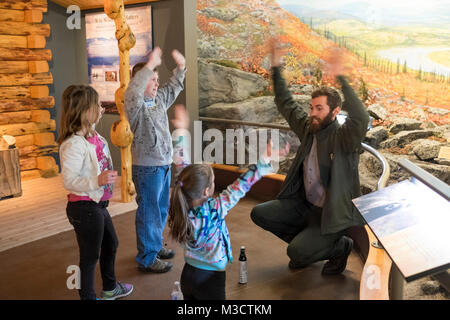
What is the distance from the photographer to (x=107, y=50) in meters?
6.39

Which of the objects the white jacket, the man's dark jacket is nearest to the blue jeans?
the white jacket

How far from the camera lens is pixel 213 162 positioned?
621cm

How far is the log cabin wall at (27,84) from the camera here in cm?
615

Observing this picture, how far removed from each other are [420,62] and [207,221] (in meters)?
5.13

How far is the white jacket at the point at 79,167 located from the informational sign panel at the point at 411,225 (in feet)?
4.55

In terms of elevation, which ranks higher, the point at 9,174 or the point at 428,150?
the point at 428,150

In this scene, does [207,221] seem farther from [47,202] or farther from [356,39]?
[356,39]

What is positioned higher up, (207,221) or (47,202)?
(207,221)

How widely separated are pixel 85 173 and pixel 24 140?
452cm

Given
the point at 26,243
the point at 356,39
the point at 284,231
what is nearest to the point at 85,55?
the point at 26,243

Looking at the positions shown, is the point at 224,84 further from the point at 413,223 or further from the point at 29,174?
the point at 413,223

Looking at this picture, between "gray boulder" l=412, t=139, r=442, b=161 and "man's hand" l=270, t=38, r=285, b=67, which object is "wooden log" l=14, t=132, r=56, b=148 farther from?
"gray boulder" l=412, t=139, r=442, b=161

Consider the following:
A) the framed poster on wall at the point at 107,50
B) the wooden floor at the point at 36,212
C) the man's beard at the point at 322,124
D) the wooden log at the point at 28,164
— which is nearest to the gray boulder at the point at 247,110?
the framed poster on wall at the point at 107,50

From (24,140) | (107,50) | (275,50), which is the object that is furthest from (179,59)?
(24,140)
